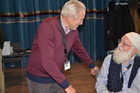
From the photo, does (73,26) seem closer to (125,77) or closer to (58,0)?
(125,77)

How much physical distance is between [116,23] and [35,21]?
2354 millimetres

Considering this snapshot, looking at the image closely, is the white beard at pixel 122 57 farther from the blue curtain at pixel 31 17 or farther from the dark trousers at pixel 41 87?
the blue curtain at pixel 31 17

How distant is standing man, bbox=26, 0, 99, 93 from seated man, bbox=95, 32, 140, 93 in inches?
18.8

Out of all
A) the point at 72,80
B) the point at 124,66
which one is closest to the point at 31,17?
the point at 72,80

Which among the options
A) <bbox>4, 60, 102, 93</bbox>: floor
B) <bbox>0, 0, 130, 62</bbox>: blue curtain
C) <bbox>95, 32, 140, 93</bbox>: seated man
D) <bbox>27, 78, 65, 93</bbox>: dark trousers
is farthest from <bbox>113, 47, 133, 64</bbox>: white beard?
<bbox>0, 0, 130, 62</bbox>: blue curtain

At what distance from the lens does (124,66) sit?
6.89 ft

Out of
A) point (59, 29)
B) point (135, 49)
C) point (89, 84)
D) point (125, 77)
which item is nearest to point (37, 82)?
point (59, 29)

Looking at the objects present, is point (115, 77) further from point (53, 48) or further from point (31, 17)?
point (31, 17)

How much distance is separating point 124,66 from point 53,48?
794 mm

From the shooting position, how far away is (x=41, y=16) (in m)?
5.82

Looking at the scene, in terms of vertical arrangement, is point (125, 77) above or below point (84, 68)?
above

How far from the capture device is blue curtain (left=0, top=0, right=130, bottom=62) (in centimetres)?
562

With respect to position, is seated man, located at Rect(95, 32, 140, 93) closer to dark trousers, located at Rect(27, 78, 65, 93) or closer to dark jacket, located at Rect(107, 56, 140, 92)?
dark jacket, located at Rect(107, 56, 140, 92)

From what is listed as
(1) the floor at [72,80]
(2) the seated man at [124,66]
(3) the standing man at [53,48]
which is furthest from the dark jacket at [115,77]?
(1) the floor at [72,80]
